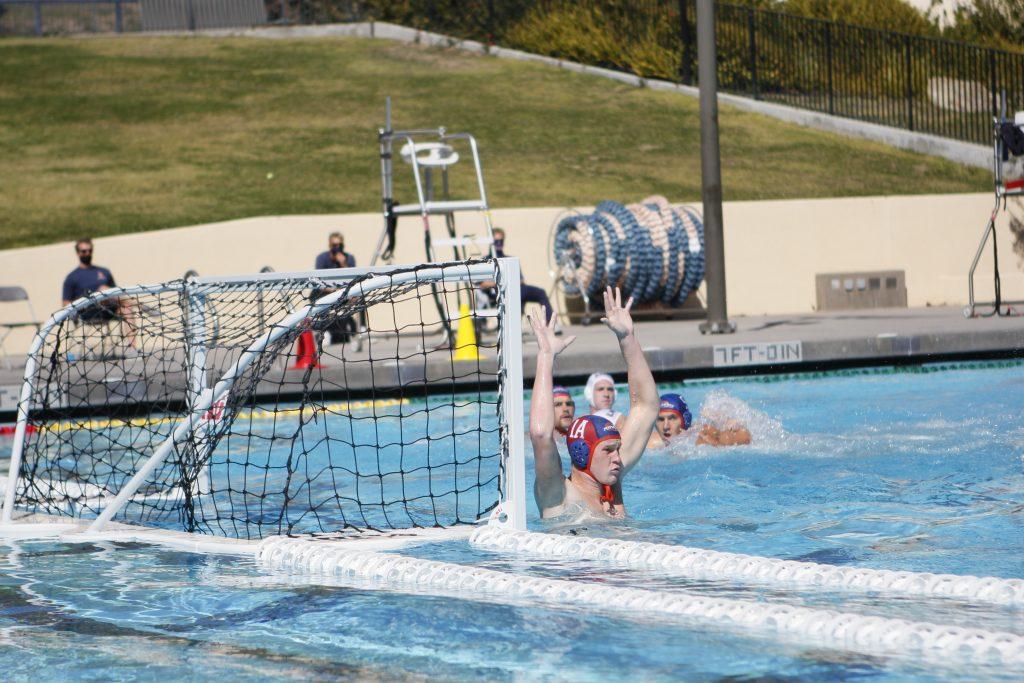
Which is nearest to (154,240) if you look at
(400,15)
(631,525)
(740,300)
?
(740,300)

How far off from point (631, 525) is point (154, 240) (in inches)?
462

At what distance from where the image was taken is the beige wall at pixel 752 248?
56.1 ft

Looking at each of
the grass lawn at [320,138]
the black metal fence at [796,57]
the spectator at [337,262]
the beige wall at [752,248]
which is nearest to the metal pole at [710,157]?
the spectator at [337,262]

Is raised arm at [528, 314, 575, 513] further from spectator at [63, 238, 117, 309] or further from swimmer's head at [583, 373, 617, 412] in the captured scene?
spectator at [63, 238, 117, 309]

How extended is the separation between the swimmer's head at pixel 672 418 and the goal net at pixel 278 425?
49.8 inches

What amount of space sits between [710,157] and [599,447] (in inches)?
314

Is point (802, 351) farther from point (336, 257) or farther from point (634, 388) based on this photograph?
point (634, 388)

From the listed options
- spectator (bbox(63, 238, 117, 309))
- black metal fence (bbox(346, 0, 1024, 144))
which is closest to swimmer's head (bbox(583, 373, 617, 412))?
spectator (bbox(63, 238, 117, 309))

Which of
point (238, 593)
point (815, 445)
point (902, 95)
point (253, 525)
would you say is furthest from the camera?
point (902, 95)

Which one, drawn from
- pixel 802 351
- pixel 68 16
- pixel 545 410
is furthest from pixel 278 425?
pixel 68 16

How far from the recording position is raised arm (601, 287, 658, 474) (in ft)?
19.7

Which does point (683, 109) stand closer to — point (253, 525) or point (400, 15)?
point (400, 15)

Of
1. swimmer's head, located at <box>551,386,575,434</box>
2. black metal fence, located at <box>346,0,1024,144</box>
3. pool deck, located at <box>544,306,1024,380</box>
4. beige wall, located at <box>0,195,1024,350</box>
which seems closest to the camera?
swimmer's head, located at <box>551,386,575,434</box>

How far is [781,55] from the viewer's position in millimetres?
26344
